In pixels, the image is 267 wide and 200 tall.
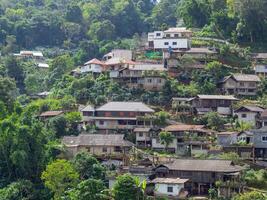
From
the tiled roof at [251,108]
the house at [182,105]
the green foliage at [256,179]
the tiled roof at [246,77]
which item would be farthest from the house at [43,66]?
the green foliage at [256,179]

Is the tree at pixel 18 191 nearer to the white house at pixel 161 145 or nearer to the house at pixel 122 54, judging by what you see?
the white house at pixel 161 145

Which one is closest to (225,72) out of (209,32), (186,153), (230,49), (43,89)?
(230,49)

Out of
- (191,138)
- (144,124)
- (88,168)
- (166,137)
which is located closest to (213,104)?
(144,124)

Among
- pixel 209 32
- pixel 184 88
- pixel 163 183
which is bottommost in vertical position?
pixel 163 183

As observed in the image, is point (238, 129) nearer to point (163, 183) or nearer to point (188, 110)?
point (188, 110)

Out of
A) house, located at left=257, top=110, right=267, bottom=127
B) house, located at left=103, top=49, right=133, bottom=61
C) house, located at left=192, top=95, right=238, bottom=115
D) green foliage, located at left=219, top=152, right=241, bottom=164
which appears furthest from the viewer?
house, located at left=103, top=49, right=133, bottom=61

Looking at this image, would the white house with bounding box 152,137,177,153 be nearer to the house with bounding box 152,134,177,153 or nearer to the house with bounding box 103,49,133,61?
the house with bounding box 152,134,177,153

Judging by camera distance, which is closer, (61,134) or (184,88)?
(61,134)

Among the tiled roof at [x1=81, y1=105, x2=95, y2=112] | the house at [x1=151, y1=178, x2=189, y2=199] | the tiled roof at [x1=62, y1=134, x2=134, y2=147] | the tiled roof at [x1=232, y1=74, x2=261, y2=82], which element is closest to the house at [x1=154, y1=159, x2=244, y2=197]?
the house at [x1=151, y1=178, x2=189, y2=199]
